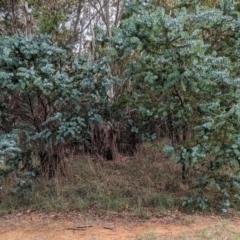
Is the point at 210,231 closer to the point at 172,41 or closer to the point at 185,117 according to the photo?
the point at 185,117

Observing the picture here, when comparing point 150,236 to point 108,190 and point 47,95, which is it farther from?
point 47,95

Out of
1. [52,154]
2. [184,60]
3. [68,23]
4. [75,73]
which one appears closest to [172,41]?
[184,60]

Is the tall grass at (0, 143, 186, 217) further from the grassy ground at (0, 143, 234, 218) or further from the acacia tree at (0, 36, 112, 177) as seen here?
the acacia tree at (0, 36, 112, 177)

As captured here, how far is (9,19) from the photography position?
7664 millimetres

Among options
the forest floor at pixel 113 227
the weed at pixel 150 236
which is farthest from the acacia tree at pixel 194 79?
the weed at pixel 150 236

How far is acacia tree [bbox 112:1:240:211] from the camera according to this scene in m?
4.66

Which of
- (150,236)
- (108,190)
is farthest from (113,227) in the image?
(108,190)

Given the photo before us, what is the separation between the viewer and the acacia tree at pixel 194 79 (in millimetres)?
4660

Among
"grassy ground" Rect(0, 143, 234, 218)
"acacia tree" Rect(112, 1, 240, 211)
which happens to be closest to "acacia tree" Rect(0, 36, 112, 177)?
"grassy ground" Rect(0, 143, 234, 218)

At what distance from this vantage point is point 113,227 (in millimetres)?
4785

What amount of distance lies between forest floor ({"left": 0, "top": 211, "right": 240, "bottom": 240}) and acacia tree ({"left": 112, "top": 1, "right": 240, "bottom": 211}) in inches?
16.7

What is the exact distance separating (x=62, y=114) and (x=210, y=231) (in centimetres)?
277

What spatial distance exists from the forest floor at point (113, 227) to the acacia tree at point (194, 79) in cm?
43

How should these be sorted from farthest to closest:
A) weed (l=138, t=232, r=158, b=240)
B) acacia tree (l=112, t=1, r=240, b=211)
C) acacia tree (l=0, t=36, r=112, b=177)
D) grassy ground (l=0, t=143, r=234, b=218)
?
grassy ground (l=0, t=143, r=234, b=218), acacia tree (l=0, t=36, r=112, b=177), acacia tree (l=112, t=1, r=240, b=211), weed (l=138, t=232, r=158, b=240)
